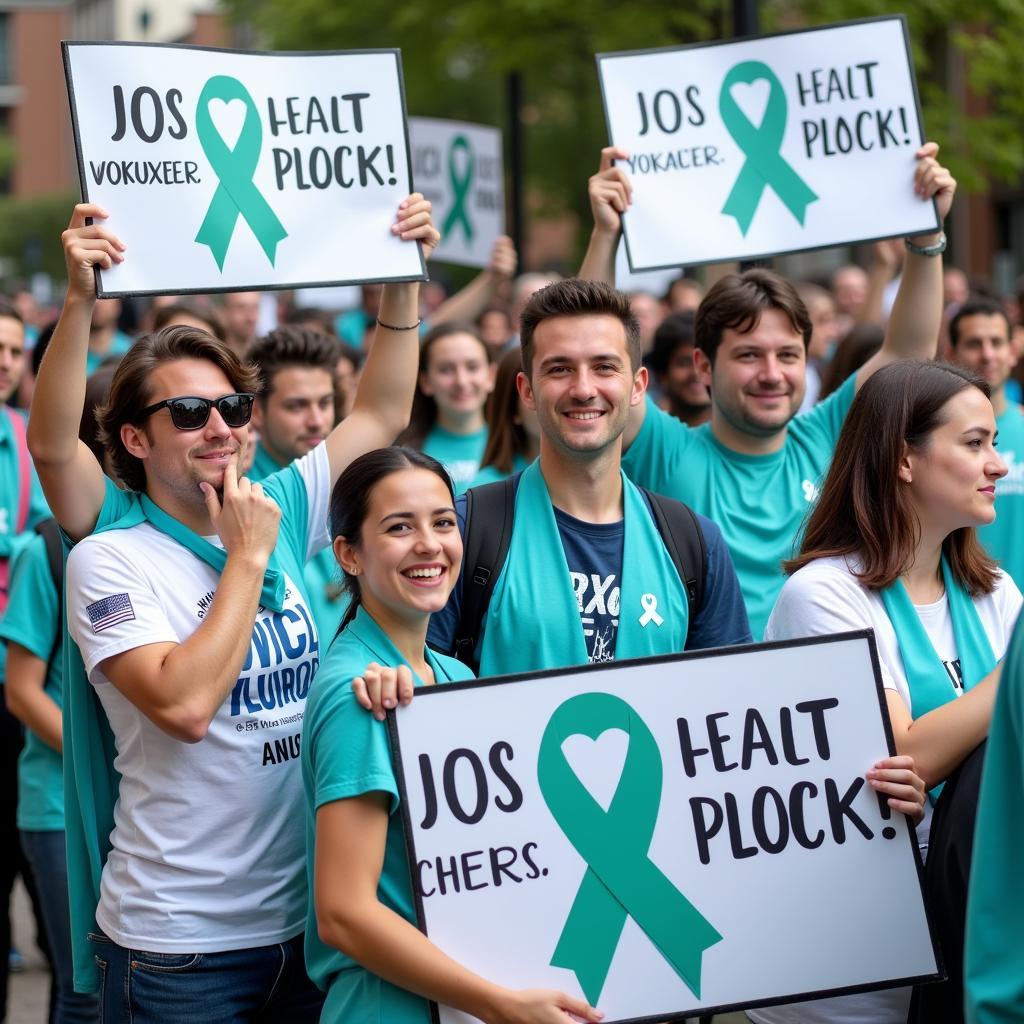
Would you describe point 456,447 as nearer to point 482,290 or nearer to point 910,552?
point 482,290

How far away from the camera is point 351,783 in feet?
9.18

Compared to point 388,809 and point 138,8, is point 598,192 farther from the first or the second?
point 138,8

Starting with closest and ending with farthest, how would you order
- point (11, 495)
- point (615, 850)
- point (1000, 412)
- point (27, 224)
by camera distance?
point (615, 850) < point (11, 495) < point (1000, 412) < point (27, 224)

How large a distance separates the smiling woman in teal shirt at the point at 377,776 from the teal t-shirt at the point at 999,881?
0.71 meters

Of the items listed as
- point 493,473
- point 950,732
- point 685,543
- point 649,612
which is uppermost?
point 493,473

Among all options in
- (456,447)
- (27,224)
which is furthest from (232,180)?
(27,224)

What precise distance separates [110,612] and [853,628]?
4.96 ft

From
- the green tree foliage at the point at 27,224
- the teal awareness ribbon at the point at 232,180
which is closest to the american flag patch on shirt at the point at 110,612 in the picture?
the teal awareness ribbon at the point at 232,180

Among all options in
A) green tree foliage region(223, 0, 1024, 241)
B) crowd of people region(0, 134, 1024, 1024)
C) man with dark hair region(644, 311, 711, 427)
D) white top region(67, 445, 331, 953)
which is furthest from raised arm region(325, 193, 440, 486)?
green tree foliage region(223, 0, 1024, 241)

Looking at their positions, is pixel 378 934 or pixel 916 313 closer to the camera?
pixel 378 934

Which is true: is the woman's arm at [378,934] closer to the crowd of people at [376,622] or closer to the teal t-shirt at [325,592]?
the crowd of people at [376,622]

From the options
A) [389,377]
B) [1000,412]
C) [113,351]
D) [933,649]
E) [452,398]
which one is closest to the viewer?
[933,649]

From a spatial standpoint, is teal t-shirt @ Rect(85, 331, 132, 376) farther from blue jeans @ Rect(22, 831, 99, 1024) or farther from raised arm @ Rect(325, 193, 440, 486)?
raised arm @ Rect(325, 193, 440, 486)

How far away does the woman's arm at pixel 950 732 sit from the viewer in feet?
10.1
